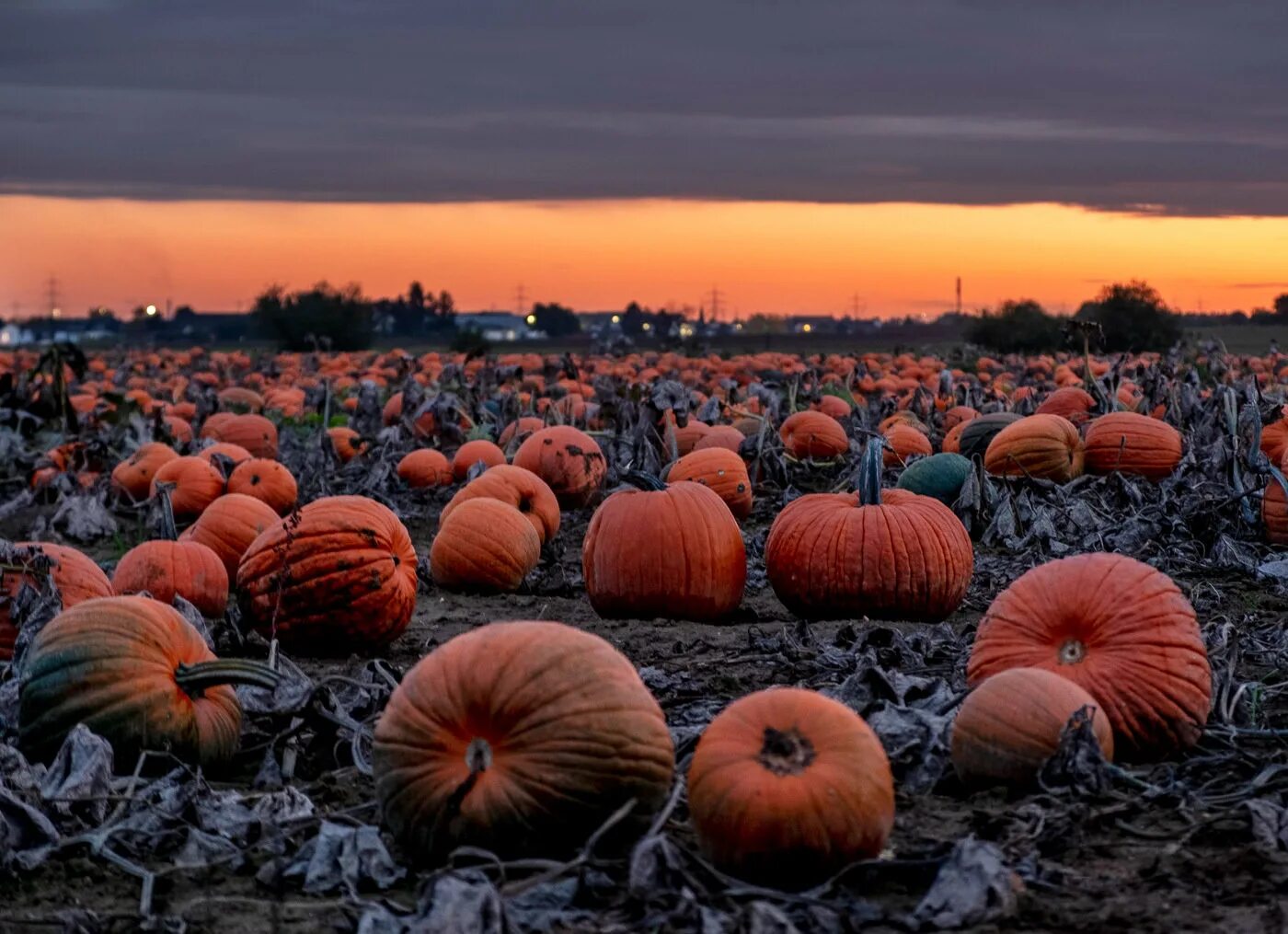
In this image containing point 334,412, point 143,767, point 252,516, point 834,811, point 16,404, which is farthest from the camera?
point 334,412

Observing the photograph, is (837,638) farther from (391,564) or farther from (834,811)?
(834,811)

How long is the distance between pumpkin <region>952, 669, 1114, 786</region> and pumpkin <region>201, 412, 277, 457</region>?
11.2 m

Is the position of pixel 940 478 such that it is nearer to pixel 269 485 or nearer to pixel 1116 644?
pixel 269 485

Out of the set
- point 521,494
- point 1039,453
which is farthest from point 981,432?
point 521,494

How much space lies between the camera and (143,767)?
494cm

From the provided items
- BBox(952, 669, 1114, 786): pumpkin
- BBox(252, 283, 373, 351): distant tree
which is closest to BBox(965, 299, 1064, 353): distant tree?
BBox(252, 283, 373, 351): distant tree

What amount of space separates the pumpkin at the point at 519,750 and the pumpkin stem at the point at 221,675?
0.76 meters

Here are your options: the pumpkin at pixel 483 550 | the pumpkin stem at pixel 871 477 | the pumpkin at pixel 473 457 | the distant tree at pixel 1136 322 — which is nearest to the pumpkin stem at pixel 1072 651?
the pumpkin stem at pixel 871 477

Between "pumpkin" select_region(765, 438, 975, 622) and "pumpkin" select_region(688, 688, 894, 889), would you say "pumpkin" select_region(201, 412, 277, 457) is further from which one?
"pumpkin" select_region(688, 688, 894, 889)

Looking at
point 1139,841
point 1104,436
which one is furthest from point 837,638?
point 1104,436

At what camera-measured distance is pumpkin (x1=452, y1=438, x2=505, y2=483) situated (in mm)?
12492

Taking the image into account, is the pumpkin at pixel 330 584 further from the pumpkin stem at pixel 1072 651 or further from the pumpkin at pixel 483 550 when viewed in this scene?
the pumpkin stem at pixel 1072 651

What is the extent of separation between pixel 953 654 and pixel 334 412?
591 inches

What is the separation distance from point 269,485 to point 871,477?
5.08m
